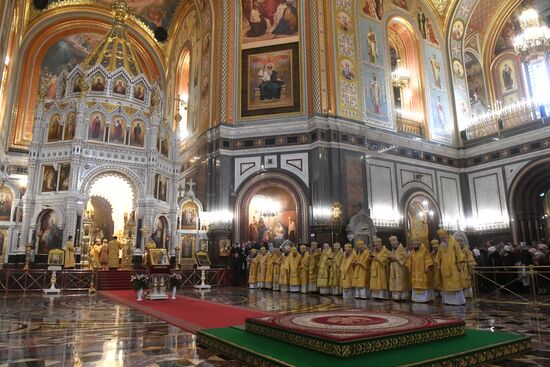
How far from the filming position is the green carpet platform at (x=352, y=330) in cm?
375

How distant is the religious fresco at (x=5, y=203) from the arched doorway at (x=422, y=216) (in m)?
17.6

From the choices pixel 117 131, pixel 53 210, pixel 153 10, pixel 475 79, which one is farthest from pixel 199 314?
pixel 153 10

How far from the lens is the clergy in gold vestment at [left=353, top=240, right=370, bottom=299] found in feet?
37.0

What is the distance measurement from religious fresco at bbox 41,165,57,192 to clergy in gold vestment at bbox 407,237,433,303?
14.8 meters

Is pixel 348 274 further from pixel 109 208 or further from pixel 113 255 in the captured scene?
pixel 109 208

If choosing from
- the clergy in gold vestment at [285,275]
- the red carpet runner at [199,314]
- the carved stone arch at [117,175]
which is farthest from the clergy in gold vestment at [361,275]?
the carved stone arch at [117,175]

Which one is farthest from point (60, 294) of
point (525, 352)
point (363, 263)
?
point (525, 352)

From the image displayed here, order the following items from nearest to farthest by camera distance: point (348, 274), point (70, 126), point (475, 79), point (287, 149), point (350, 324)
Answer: point (350, 324)
point (348, 274)
point (70, 126)
point (287, 149)
point (475, 79)

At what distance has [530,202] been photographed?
1927 cm

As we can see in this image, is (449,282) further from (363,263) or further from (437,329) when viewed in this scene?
(437,329)

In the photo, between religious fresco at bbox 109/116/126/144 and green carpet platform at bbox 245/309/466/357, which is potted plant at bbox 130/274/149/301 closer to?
green carpet platform at bbox 245/309/466/357

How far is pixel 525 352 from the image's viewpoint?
4.36 metres

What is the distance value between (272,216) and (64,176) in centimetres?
914

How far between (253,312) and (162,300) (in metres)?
Answer: 3.85
